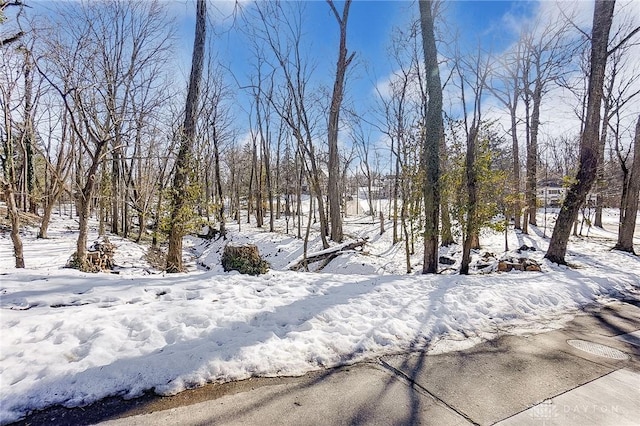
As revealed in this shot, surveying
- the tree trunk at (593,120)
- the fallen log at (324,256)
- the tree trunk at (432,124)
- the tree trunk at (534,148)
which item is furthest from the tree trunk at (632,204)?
the fallen log at (324,256)

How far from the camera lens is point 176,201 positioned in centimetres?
793

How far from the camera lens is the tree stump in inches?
201

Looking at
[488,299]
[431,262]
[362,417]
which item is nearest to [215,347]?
[362,417]

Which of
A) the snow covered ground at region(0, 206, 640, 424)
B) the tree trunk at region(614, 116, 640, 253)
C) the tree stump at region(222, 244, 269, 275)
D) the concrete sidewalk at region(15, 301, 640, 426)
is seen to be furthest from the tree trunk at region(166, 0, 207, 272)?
the tree trunk at region(614, 116, 640, 253)

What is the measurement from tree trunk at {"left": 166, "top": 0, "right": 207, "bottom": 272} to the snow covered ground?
12.0 ft

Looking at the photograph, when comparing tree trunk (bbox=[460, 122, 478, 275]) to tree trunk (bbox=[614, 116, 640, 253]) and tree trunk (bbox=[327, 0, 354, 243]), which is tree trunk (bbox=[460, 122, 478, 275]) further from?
tree trunk (bbox=[614, 116, 640, 253])

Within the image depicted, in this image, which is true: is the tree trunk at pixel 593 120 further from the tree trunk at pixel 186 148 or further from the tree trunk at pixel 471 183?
the tree trunk at pixel 186 148

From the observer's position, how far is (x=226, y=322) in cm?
309

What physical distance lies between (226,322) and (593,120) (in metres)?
9.34

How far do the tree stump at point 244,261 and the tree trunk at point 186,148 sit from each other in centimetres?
305

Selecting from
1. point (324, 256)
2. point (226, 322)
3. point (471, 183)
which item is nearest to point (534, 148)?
point (471, 183)

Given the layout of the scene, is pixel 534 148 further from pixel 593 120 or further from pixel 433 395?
pixel 433 395

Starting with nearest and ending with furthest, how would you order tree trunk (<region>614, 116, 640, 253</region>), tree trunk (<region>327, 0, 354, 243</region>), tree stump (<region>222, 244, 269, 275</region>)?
tree stump (<region>222, 244, 269, 275</region>) → tree trunk (<region>614, 116, 640, 253</region>) → tree trunk (<region>327, 0, 354, 243</region>)

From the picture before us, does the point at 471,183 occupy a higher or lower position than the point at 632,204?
higher
